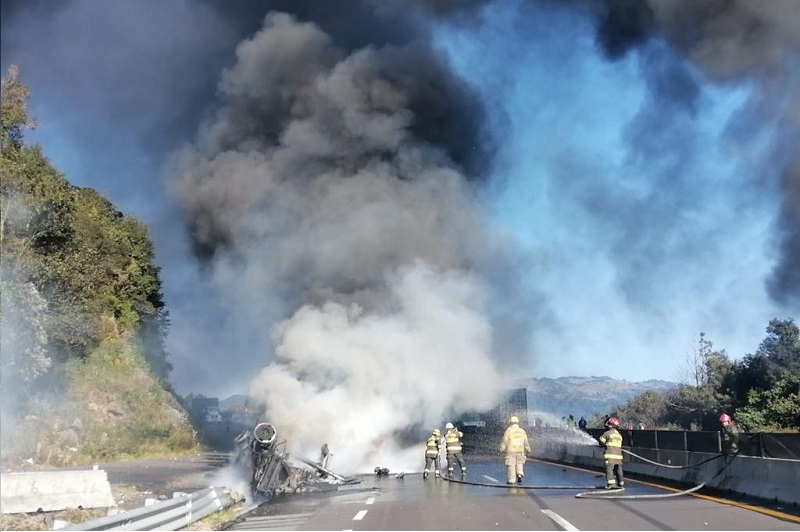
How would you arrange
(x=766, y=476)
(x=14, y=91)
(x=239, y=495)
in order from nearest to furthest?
(x=766, y=476)
(x=239, y=495)
(x=14, y=91)

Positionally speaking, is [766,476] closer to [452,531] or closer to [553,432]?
[452,531]

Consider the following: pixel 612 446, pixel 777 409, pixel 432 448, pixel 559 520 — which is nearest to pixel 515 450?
pixel 612 446

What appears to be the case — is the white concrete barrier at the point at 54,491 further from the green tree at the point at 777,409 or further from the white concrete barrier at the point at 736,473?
the green tree at the point at 777,409

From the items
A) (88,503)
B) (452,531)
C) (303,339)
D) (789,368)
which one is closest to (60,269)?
(303,339)

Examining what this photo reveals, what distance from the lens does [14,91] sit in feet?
79.4

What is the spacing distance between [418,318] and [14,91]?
15.6 m

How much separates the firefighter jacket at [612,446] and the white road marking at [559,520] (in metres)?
4.55

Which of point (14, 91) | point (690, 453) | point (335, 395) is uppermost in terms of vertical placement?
point (14, 91)

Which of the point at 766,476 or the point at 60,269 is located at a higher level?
the point at 60,269

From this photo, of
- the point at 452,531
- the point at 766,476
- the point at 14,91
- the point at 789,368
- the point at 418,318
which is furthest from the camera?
the point at 789,368

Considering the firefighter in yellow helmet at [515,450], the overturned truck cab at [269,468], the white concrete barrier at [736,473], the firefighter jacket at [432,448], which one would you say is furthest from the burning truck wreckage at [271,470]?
the white concrete barrier at [736,473]

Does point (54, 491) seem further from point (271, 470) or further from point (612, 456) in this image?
point (612, 456)

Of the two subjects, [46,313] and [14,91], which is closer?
[14,91]

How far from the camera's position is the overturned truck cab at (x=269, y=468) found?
17.9 meters
